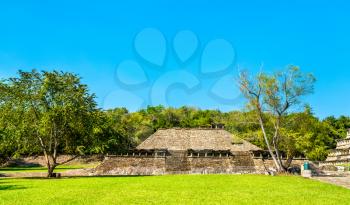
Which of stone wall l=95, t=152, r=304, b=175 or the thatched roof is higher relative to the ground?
the thatched roof

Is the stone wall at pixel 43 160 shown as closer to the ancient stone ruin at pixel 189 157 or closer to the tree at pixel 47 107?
the ancient stone ruin at pixel 189 157

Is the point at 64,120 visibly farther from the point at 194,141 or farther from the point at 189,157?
the point at 194,141

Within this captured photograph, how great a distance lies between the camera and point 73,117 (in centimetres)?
3484

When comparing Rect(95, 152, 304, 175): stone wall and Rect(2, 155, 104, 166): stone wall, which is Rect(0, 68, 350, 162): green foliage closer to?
Rect(95, 152, 304, 175): stone wall

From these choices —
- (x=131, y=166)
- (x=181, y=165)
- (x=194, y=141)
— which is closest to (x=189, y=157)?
(x=181, y=165)

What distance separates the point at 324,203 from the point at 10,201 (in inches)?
587

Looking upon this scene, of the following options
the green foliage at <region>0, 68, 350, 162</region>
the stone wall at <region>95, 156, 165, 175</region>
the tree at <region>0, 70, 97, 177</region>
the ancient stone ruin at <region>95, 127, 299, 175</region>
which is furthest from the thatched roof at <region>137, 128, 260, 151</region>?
the tree at <region>0, 70, 97, 177</region>

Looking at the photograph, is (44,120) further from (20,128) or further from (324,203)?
(324,203)

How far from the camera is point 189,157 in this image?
45.5 metres

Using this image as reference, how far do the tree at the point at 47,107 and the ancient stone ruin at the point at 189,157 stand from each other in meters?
7.36

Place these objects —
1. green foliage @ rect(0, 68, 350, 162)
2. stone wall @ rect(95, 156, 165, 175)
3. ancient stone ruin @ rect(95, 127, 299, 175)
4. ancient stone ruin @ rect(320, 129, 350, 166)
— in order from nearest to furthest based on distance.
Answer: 1. green foliage @ rect(0, 68, 350, 162)
2. stone wall @ rect(95, 156, 165, 175)
3. ancient stone ruin @ rect(95, 127, 299, 175)
4. ancient stone ruin @ rect(320, 129, 350, 166)

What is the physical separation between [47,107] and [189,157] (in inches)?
790

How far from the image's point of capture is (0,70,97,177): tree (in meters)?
34.1

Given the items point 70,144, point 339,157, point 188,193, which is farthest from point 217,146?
point 188,193
